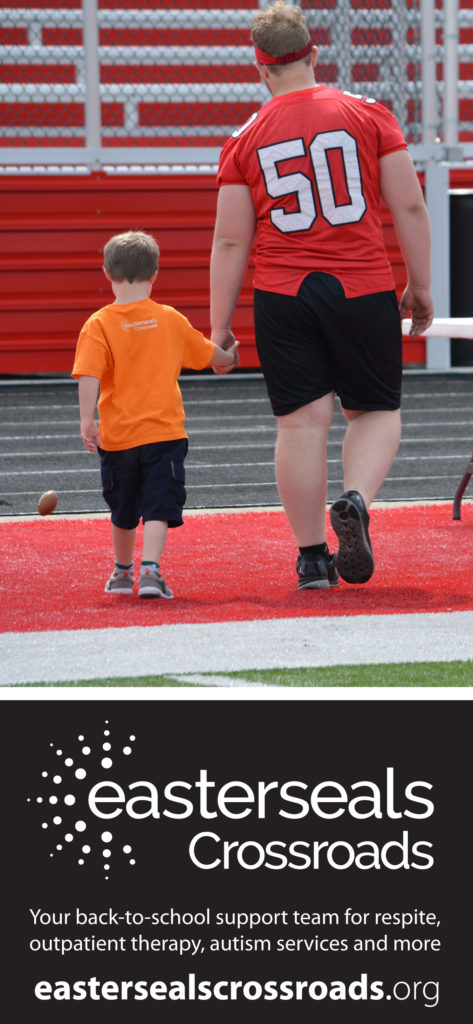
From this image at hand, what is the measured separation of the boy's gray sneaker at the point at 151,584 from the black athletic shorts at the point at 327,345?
0.59 meters

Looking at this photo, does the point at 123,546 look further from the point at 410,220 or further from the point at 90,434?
the point at 410,220

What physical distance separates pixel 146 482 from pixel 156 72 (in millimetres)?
11205

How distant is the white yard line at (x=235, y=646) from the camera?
374 centimetres

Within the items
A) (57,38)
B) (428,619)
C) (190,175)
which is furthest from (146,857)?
(57,38)

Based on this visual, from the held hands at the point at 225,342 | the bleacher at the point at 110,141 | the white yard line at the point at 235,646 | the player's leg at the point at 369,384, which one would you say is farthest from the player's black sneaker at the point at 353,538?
the bleacher at the point at 110,141

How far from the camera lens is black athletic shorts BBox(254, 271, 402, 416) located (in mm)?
4699

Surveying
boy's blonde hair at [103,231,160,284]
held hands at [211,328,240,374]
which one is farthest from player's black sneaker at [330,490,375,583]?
boy's blonde hair at [103,231,160,284]

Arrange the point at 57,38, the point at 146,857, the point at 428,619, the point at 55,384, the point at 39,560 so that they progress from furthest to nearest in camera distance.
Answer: the point at 57,38 → the point at 55,384 → the point at 39,560 → the point at 428,619 → the point at 146,857

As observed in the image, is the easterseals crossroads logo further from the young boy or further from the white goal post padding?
the white goal post padding

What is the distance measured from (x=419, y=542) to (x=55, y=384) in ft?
26.7

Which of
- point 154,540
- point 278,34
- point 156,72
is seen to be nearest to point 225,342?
point 154,540

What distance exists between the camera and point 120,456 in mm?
4828

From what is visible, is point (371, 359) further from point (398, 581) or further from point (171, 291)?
point (171, 291)

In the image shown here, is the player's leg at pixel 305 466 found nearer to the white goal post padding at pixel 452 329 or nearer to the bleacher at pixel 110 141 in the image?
the white goal post padding at pixel 452 329
